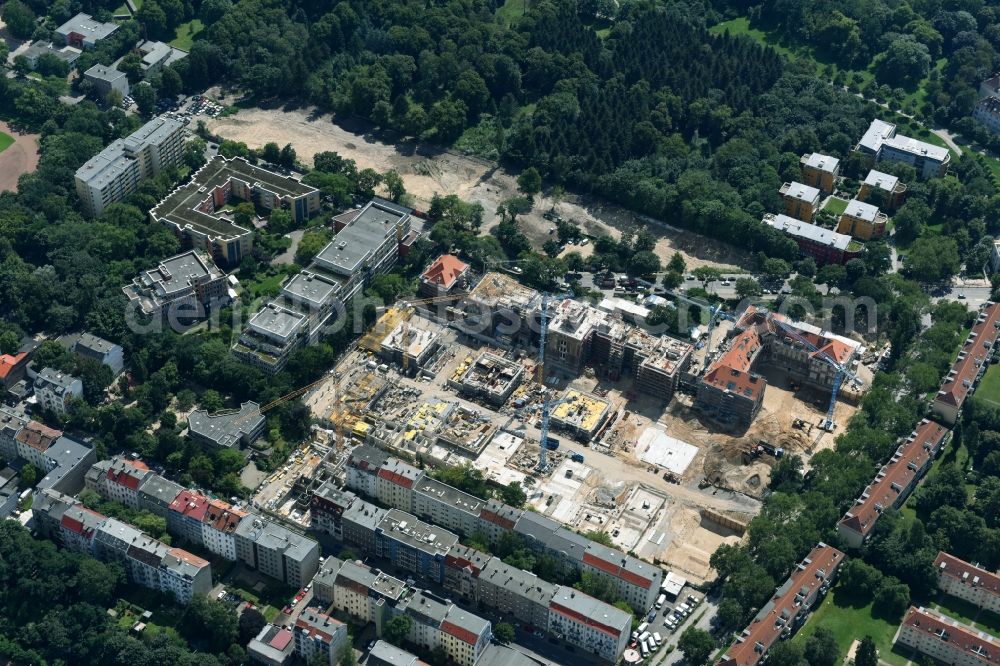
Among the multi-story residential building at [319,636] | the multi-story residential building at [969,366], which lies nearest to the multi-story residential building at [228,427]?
the multi-story residential building at [319,636]

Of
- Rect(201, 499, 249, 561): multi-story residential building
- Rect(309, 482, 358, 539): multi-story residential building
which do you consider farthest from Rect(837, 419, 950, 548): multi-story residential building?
Rect(201, 499, 249, 561): multi-story residential building

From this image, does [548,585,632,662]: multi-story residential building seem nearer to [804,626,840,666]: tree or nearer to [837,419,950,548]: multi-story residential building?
[804,626,840,666]: tree

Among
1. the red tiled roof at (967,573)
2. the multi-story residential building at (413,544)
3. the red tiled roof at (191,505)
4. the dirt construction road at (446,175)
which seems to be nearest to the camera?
the red tiled roof at (967,573)

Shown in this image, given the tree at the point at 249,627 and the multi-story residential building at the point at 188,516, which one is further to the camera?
the multi-story residential building at the point at 188,516

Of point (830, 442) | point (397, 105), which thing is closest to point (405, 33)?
point (397, 105)

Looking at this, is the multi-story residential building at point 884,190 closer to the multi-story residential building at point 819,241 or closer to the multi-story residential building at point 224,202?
the multi-story residential building at point 819,241

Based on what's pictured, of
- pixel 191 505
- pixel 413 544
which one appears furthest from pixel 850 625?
pixel 191 505
